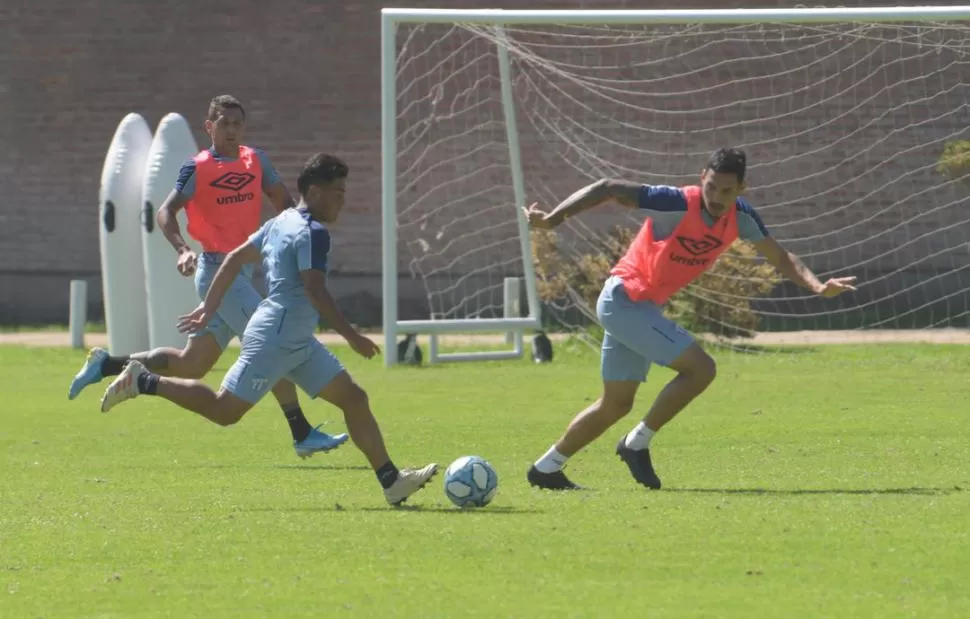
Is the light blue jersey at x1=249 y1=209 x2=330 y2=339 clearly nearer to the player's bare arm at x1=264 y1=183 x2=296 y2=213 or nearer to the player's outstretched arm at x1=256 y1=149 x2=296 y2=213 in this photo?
the player's bare arm at x1=264 y1=183 x2=296 y2=213

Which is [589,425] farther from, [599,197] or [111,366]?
[111,366]

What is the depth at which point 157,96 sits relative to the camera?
82.2 feet

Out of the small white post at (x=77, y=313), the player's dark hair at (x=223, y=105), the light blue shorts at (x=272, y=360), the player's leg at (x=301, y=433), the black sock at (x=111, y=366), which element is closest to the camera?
the light blue shorts at (x=272, y=360)

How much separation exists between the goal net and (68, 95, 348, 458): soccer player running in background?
653 cm

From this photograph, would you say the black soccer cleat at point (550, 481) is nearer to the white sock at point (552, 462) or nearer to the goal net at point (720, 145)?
the white sock at point (552, 462)

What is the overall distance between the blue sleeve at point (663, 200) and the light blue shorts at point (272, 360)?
5.84 feet

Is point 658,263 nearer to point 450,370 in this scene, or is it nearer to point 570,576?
point 570,576

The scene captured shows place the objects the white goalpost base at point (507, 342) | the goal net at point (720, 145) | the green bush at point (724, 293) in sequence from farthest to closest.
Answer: the goal net at point (720, 145) → the green bush at point (724, 293) → the white goalpost base at point (507, 342)

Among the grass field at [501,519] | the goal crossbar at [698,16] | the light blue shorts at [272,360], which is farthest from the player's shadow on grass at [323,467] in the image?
the goal crossbar at [698,16]

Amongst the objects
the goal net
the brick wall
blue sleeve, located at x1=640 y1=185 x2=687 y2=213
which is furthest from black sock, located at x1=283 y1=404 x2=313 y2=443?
the brick wall

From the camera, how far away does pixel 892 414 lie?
44.0 feet

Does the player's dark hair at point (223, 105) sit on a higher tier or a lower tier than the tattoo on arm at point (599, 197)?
higher

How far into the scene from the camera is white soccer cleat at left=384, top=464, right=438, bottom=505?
8.89 m

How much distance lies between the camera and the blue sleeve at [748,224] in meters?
9.63
